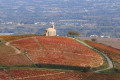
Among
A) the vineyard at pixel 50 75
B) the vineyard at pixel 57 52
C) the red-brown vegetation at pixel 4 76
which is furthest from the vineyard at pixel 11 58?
the red-brown vegetation at pixel 4 76

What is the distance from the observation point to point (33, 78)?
6084cm

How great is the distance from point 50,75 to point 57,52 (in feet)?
64.7

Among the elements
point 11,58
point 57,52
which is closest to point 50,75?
point 11,58

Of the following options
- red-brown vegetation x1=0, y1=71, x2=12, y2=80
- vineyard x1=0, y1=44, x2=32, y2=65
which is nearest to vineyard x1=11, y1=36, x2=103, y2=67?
vineyard x1=0, y1=44, x2=32, y2=65

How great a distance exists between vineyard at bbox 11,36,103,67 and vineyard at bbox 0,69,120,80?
6714mm

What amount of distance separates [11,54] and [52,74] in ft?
53.4

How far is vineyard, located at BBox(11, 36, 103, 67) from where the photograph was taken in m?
75.1

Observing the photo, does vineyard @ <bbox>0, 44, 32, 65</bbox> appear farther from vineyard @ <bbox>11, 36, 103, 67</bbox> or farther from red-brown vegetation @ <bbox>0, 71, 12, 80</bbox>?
red-brown vegetation @ <bbox>0, 71, 12, 80</bbox>

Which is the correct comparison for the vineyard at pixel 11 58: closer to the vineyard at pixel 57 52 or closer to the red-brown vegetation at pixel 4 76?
the vineyard at pixel 57 52

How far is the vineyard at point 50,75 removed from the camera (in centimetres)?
6118

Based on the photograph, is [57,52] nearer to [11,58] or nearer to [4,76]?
[11,58]

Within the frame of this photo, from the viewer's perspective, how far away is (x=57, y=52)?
3278 inches

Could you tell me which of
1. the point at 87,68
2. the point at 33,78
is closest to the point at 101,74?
the point at 87,68

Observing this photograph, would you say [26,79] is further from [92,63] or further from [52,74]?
[92,63]
